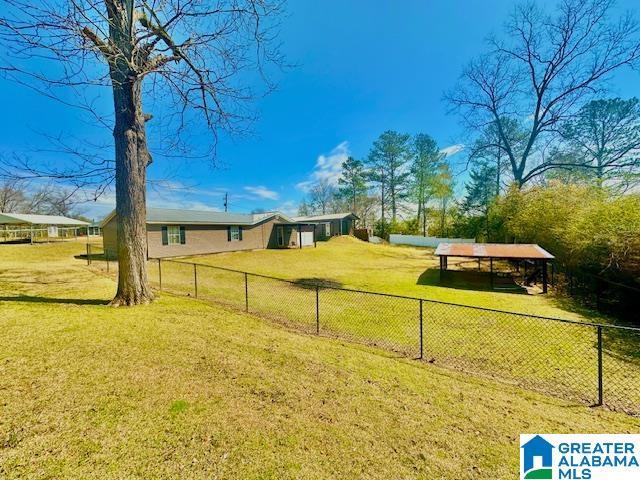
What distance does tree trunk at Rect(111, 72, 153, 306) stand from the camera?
623 centimetres

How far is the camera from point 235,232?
2167cm

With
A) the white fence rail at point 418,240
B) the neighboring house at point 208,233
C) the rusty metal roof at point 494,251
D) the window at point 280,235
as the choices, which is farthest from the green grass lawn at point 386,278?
the white fence rail at point 418,240

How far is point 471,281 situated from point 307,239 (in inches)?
637

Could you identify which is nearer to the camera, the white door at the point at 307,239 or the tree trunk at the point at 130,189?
the tree trunk at the point at 130,189

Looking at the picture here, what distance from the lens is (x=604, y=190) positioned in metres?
11.6

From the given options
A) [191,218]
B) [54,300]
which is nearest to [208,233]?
[191,218]

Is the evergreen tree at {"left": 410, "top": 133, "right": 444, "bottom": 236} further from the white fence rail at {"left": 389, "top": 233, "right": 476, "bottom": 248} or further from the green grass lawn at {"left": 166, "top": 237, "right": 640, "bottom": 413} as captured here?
the green grass lawn at {"left": 166, "top": 237, "right": 640, "bottom": 413}

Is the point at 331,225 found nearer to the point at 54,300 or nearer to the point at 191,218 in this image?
the point at 191,218

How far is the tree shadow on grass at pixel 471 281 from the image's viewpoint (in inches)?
436

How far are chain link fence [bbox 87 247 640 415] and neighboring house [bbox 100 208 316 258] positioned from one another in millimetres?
9361

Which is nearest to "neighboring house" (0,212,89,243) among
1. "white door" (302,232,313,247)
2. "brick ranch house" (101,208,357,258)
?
"brick ranch house" (101,208,357,258)

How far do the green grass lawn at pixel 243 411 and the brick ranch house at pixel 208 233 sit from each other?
1307 centimetres

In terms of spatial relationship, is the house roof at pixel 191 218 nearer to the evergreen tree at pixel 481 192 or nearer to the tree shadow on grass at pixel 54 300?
the tree shadow on grass at pixel 54 300

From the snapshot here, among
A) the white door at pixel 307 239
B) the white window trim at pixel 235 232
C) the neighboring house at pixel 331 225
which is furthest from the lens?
the neighboring house at pixel 331 225
